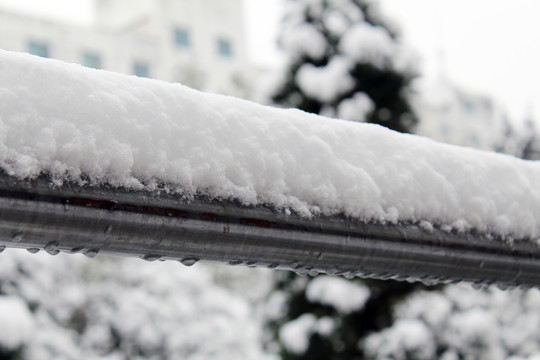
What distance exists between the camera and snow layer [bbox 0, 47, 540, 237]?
69 centimetres

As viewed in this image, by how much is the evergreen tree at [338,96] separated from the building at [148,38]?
613 inches

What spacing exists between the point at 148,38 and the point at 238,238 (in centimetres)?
2805

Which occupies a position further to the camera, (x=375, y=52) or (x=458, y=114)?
(x=458, y=114)

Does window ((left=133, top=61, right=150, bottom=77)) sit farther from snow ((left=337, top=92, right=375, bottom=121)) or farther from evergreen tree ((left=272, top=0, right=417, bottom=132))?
snow ((left=337, top=92, right=375, bottom=121))

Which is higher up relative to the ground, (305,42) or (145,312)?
(305,42)

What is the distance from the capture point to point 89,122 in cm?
72

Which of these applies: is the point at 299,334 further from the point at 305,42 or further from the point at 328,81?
the point at 305,42

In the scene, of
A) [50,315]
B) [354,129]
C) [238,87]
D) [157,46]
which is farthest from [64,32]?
[354,129]

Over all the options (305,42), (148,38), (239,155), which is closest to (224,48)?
(148,38)

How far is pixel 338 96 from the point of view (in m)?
7.68

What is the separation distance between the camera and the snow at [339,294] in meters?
6.97

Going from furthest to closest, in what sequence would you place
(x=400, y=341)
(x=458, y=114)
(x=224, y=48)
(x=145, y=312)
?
1. (x=458, y=114)
2. (x=224, y=48)
3. (x=145, y=312)
4. (x=400, y=341)

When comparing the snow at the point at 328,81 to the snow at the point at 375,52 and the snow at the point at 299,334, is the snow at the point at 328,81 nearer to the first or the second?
the snow at the point at 375,52

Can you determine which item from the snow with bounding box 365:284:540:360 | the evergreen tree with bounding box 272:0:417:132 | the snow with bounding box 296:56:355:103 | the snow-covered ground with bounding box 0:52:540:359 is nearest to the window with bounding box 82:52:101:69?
the evergreen tree with bounding box 272:0:417:132
